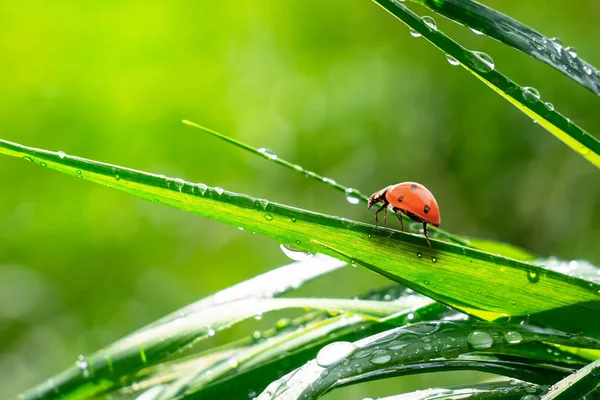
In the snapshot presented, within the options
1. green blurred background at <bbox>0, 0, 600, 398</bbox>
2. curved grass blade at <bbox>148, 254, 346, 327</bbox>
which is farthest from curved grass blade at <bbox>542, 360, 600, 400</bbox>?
green blurred background at <bbox>0, 0, 600, 398</bbox>

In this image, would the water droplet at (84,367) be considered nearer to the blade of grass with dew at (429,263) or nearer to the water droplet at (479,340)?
the blade of grass with dew at (429,263)

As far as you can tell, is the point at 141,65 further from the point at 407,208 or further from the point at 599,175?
the point at 407,208

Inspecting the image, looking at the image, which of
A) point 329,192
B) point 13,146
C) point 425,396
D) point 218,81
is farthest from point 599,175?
point 13,146

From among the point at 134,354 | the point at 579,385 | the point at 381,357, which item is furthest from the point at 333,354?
the point at 134,354

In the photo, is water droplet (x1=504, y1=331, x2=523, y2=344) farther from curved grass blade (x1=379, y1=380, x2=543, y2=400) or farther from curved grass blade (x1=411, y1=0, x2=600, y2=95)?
curved grass blade (x1=411, y1=0, x2=600, y2=95)

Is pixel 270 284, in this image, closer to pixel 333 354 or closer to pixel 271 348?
pixel 271 348

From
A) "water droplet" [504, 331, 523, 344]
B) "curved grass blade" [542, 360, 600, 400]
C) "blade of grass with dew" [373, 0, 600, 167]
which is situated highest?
"blade of grass with dew" [373, 0, 600, 167]
